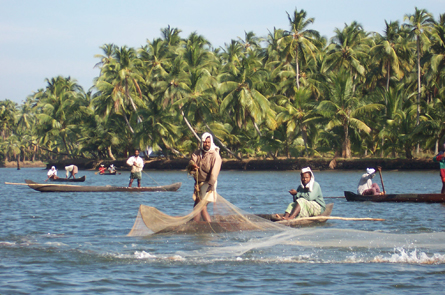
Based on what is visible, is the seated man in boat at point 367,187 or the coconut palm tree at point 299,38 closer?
the seated man in boat at point 367,187

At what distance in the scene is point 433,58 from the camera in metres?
41.4

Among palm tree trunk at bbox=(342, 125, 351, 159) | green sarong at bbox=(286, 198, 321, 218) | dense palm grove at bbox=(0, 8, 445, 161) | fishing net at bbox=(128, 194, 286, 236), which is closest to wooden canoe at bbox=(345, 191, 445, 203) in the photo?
green sarong at bbox=(286, 198, 321, 218)

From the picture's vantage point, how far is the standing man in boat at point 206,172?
10164 millimetres

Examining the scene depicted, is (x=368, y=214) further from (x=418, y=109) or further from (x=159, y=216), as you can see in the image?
(x=418, y=109)

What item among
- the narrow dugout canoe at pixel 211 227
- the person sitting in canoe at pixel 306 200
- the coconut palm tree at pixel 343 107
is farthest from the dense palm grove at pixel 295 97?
the narrow dugout canoe at pixel 211 227

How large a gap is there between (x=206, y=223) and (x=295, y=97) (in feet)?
115

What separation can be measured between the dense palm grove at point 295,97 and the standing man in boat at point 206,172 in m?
32.1

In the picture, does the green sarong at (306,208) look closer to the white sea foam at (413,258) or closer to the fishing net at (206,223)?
the fishing net at (206,223)

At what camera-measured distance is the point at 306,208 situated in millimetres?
11641

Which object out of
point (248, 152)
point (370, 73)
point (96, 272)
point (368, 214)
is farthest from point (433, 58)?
point (96, 272)

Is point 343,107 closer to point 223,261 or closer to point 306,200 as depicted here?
point 306,200

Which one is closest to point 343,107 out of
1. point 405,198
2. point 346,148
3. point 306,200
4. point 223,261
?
point 346,148

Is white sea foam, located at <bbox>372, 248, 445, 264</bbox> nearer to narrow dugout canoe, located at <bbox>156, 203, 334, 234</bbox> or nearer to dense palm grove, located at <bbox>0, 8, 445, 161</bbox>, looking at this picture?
narrow dugout canoe, located at <bbox>156, 203, 334, 234</bbox>

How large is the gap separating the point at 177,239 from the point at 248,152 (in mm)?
39432
